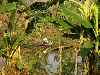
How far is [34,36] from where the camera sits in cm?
865

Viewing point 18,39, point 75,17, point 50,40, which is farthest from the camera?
point 50,40

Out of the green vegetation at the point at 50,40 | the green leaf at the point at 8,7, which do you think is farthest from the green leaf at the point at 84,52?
the green leaf at the point at 8,7

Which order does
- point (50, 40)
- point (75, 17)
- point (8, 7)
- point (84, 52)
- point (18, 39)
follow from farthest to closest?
point (50, 40), point (18, 39), point (8, 7), point (75, 17), point (84, 52)

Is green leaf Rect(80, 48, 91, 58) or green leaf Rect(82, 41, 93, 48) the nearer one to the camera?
green leaf Rect(80, 48, 91, 58)

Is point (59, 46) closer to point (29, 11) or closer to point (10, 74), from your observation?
point (29, 11)

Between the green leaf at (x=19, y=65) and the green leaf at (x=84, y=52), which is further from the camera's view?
the green leaf at (x=19, y=65)

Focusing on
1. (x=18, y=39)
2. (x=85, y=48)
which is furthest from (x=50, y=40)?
(x=85, y=48)

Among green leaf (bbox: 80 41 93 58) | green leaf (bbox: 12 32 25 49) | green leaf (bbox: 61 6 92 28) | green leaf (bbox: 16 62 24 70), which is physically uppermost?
green leaf (bbox: 61 6 92 28)

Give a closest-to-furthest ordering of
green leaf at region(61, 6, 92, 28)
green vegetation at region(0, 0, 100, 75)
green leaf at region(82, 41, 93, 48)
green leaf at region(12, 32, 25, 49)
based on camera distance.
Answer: green leaf at region(82, 41, 93, 48) < green leaf at region(61, 6, 92, 28) < green vegetation at region(0, 0, 100, 75) < green leaf at region(12, 32, 25, 49)

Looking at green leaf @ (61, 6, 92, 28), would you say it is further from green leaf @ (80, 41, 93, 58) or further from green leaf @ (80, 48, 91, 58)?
green leaf @ (80, 48, 91, 58)

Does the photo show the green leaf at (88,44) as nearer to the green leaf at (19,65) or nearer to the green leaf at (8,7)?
the green leaf at (19,65)

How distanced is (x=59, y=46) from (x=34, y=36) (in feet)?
3.90

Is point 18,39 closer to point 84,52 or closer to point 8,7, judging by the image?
point 8,7

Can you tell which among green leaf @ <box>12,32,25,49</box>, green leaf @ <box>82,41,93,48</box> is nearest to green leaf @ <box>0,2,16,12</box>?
green leaf @ <box>12,32,25,49</box>
